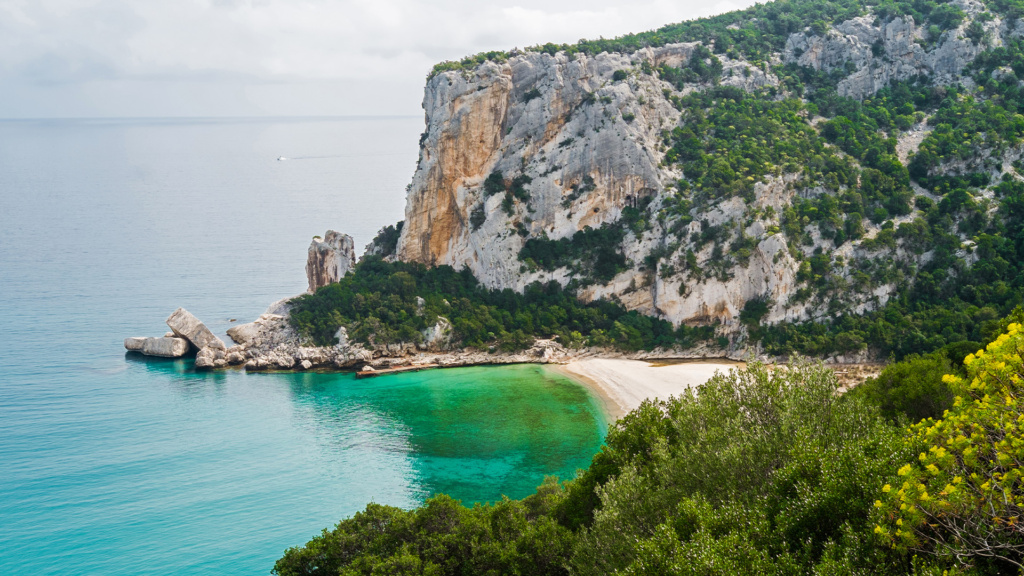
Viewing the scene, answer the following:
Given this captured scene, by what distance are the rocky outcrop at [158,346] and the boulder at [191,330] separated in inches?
27.4

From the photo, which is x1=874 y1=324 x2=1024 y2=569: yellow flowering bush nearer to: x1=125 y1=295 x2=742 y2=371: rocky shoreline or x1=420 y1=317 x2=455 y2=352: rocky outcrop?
x1=125 y1=295 x2=742 y2=371: rocky shoreline

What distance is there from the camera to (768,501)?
38.8ft

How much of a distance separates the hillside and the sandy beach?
14.5 ft

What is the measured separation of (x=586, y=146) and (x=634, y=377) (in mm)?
19030

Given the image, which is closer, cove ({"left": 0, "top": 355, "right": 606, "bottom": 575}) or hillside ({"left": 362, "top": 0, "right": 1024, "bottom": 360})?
cove ({"left": 0, "top": 355, "right": 606, "bottom": 575})

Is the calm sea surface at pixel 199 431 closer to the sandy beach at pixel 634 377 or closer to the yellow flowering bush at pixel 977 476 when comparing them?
the sandy beach at pixel 634 377

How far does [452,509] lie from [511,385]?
79.9 ft

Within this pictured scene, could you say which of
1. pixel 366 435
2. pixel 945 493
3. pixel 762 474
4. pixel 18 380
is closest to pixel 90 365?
pixel 18 380

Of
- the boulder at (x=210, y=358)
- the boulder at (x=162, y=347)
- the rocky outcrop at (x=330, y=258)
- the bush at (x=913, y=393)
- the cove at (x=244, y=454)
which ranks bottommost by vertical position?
the cove at (x=244, y=454)

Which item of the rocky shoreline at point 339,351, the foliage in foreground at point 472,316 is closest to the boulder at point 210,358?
the rocky shoreline at point 339,351

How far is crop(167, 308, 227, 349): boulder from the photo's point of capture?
166ft

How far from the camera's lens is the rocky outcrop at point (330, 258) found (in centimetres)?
5906

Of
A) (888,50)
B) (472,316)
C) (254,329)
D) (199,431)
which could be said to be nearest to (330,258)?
(254,329)

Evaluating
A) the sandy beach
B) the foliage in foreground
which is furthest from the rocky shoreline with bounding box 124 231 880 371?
the sandy beach
